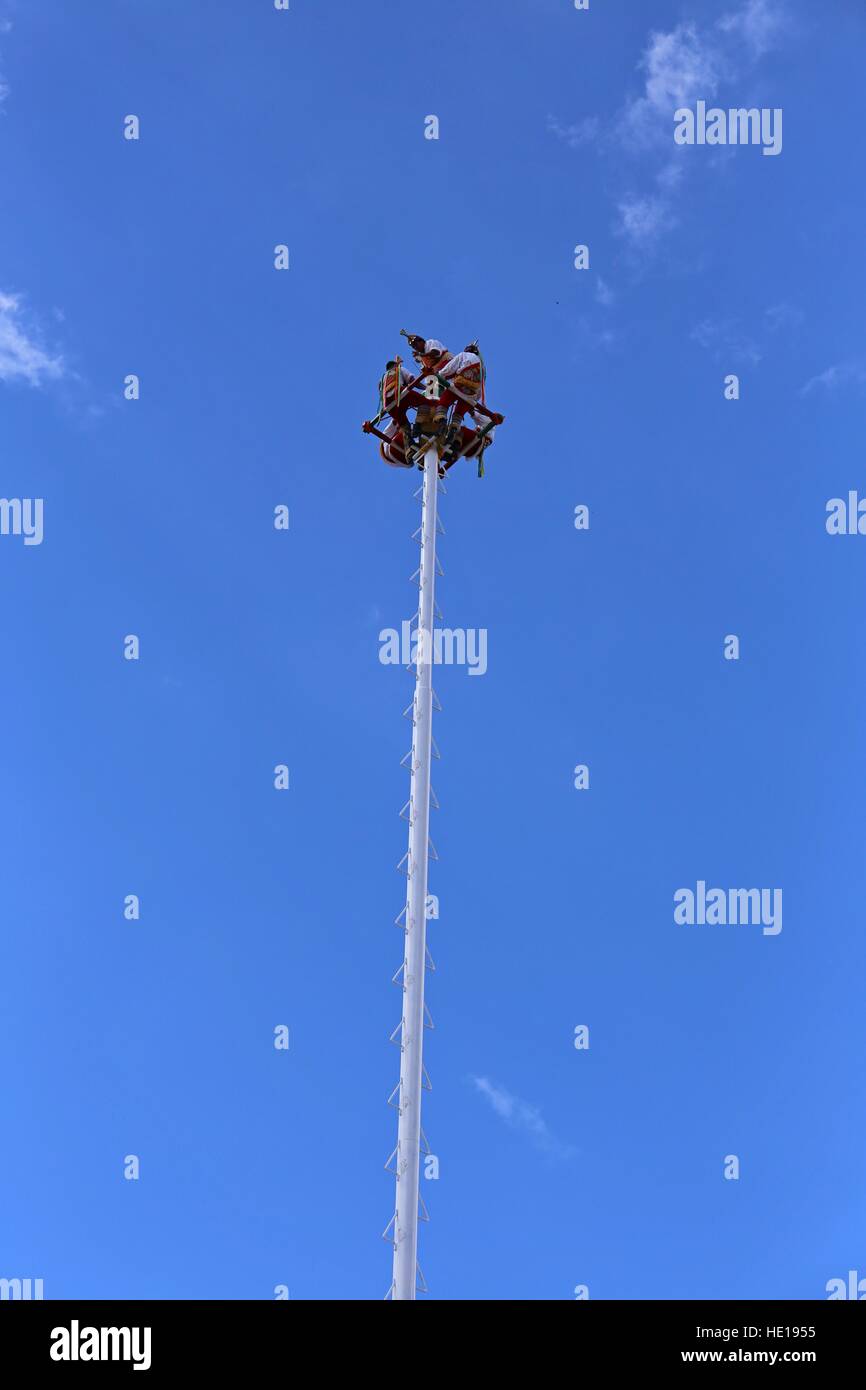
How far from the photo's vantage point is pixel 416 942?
42.2 meters

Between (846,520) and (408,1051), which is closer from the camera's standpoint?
(408,1051)

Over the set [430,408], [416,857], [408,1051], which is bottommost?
[408,1051]

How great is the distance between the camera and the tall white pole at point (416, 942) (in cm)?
3781

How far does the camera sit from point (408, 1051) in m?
40.8

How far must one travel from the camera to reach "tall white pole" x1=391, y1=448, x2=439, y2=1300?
3781 centimetres

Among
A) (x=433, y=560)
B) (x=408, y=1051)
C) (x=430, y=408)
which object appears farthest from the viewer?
(x=430, y=408)

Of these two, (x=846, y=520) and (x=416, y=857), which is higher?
(x=846, y=520)
